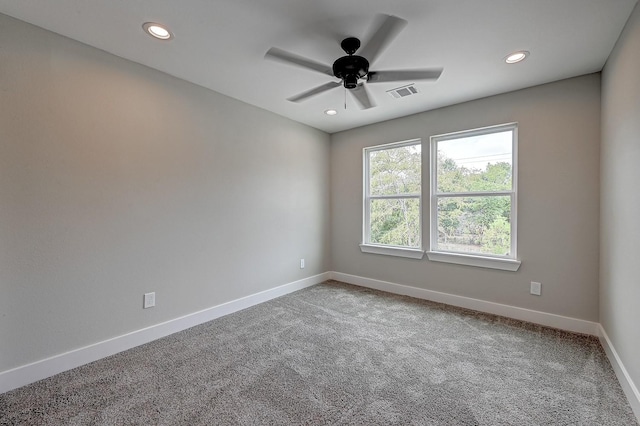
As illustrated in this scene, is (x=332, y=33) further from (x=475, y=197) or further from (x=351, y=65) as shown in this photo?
(x=475, y=197)

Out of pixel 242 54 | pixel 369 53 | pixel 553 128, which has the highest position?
pixel 242 54

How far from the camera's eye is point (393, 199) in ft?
13.4

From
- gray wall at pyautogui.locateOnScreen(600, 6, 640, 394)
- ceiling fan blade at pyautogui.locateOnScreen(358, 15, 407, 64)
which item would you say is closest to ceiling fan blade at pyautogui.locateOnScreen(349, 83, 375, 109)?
ceiling fan blade at pyautogui.locateOnScreen(358, 15, 407, 64)

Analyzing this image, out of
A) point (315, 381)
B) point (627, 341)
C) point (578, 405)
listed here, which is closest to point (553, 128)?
point (627, 341)

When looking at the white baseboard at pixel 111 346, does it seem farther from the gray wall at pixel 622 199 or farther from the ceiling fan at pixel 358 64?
the gray wall at pixel 622 199

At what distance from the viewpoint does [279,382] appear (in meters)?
1.93

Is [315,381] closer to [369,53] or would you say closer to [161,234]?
[161,234]

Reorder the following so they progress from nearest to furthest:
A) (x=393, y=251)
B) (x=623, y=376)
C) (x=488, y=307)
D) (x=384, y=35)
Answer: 1. (x=384, y=35)
2. (x=623, y=376)
3. (x=488, y=307)
4. (x=393, y=251)

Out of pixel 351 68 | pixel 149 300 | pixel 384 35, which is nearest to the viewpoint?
pixel 384 35

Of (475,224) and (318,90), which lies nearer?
(318,90)

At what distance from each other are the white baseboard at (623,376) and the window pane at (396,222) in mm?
1929

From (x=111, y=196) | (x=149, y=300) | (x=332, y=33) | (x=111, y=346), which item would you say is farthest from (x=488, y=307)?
(x=111, y=196)

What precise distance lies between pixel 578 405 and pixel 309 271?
3.15 m

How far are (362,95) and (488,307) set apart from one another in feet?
9.05
